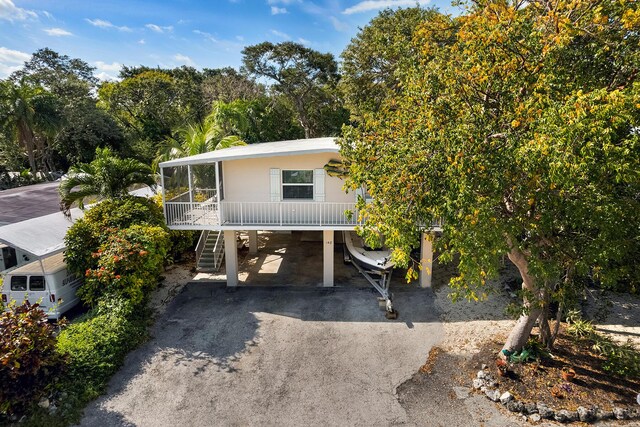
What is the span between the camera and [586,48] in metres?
7.95

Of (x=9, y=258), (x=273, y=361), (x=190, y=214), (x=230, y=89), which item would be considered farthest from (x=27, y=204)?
(x=230, y=89)

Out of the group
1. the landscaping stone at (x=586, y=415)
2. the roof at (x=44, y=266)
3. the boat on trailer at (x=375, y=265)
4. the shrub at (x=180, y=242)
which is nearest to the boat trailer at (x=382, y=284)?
the boat on trailer at (x=375, y=265)

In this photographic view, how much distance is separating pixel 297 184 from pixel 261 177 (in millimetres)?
1397

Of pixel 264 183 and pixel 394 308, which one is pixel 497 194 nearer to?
pixel 394 308

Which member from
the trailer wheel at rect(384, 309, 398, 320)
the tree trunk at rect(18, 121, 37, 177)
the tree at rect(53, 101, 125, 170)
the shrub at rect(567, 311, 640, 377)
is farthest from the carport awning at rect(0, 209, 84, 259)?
the tree at rect(53, 101, 125, 170)

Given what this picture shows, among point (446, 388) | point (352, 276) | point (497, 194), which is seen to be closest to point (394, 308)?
point (352, 276)

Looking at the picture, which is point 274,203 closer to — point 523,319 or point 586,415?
point 523,319

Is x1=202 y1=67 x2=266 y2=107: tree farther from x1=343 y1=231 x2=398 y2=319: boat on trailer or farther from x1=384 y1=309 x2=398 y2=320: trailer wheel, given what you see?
x1=384 y1=309 x2=398 y2=320: trailer wheel

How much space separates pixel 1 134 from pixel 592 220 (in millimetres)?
34134

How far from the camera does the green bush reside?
8633 mm

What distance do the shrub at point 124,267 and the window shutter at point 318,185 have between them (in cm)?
568

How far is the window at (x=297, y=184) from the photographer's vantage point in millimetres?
13984

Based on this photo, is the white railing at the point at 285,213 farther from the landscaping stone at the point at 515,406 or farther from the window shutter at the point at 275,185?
the landscaping stone at the point at 515,406

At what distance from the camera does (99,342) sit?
948 cm
